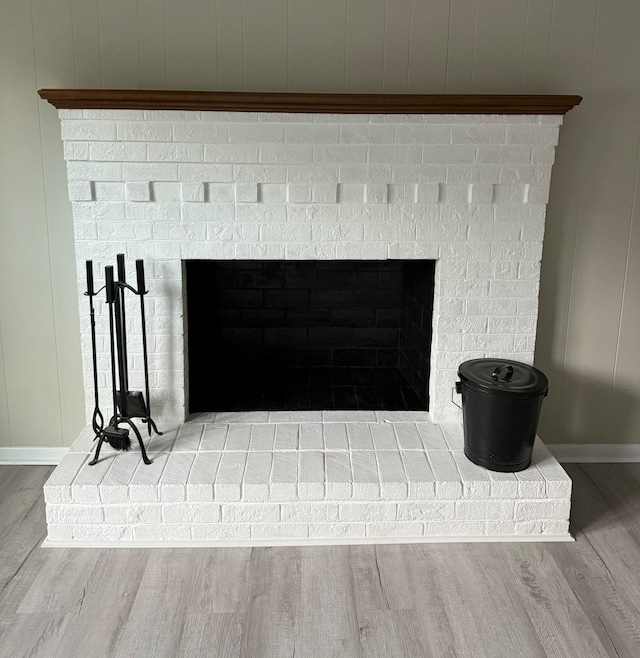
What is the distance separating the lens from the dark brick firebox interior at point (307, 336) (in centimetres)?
317

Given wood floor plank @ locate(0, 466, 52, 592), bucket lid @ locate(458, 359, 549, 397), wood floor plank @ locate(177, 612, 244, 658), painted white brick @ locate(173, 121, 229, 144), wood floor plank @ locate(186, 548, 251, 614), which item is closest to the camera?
wood floor plank @ locate(177, 612, 244, 658)

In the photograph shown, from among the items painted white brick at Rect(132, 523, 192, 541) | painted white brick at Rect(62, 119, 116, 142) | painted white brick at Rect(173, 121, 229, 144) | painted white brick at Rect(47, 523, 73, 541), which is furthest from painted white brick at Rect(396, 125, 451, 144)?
painted white brick at Rect(47, 523, 73, 541)

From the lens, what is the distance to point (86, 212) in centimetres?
273

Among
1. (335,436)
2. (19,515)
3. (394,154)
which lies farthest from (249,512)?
(394,154)

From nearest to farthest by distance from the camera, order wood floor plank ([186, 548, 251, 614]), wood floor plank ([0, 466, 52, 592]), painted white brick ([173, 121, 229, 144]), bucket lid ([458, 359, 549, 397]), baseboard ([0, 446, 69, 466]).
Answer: wood floor plank ([186, 548, 251, 614]) < wood floor plank ([0, 466, 52, 592]) < bucket lid ([458, 359, 549, 397]) < painted white brick ([173, 121, 229, 144]) < baseboard ([0, 446, 69, 466])

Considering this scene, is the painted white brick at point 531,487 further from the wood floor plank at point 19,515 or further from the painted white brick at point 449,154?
the wood floor plank at point 19,515

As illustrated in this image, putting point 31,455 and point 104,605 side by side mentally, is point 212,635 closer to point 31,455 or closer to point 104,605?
point 104,605

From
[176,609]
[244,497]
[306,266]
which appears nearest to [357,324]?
[306,266]

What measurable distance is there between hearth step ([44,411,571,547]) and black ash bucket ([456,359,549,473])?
0.19 ft

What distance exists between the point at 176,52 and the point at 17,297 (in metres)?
1.29

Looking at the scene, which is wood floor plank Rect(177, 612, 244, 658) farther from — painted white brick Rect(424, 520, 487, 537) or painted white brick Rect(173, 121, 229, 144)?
painted white brick Rect(173, 121, 229, 144)

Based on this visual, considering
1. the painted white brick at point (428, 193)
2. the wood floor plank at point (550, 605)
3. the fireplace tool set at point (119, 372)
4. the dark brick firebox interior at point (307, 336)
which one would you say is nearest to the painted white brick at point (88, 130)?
the fireplace tool set at point (119, 372)

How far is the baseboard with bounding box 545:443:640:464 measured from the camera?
3.23 m

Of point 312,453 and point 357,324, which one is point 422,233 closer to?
point 357,324
